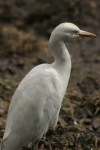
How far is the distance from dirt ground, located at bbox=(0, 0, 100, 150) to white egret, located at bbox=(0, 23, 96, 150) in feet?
1.95

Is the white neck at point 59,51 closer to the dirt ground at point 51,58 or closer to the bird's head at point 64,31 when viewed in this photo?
the bird's head at point 64,31

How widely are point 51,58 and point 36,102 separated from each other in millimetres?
2449

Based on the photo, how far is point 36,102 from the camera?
A: 1.92m

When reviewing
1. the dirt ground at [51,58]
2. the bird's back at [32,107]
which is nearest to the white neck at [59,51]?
the bird's back at [32,107]

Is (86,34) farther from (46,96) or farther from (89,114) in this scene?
(89,114)

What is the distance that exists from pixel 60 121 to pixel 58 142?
34 cm

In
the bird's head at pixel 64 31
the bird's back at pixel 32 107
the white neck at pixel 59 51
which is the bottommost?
the bird's back at pixel 32 107

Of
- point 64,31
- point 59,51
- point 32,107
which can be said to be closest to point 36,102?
point 32,107

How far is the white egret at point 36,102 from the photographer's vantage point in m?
1.91

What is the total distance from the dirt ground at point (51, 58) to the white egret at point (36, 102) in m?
0.59

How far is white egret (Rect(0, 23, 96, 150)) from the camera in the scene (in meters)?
1.91

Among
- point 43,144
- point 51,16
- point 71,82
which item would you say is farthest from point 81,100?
point 51,16

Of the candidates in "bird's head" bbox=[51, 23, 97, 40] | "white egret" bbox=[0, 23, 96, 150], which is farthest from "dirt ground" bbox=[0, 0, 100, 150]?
"bird's head" bbox=[51, 23, 97, 40]

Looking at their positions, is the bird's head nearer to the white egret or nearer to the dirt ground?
the white egret
